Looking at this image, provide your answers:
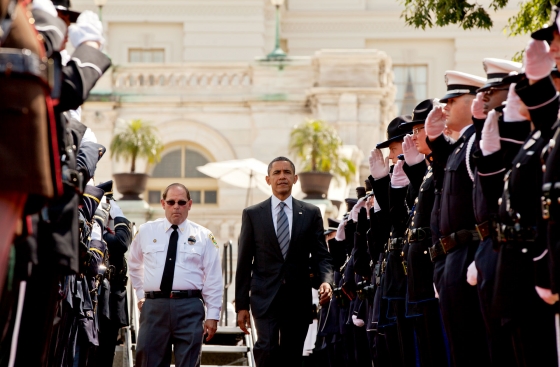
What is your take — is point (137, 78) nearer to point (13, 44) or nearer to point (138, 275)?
point (138, 275)

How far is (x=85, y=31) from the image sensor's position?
697 centimetres

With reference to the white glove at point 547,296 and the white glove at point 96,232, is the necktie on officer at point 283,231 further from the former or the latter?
the white glove at point 547,296

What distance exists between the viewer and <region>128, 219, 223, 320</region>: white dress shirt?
12.0 m

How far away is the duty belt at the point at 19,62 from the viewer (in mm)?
5562

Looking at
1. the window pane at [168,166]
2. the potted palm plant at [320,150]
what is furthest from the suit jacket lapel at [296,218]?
the window pane at [168,166]

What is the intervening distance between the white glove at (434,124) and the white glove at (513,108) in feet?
5.09

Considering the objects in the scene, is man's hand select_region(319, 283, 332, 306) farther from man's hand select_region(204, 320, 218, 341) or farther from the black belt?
the black belt

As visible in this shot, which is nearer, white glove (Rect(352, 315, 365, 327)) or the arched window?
white glove (Rect(352, 315, 365, 327))

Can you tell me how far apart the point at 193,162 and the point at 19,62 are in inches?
1203

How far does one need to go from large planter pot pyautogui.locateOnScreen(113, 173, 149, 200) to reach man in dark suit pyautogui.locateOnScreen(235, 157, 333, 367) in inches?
649

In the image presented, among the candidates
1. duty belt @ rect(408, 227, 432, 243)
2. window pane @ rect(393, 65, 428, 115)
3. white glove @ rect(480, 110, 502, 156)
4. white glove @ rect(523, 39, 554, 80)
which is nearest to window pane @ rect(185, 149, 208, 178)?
window pane @ rect(393, 65, 428, 115)

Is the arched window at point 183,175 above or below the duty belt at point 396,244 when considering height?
above

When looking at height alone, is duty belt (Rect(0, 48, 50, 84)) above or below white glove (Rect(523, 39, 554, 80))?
below

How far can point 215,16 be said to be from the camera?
4734cm
